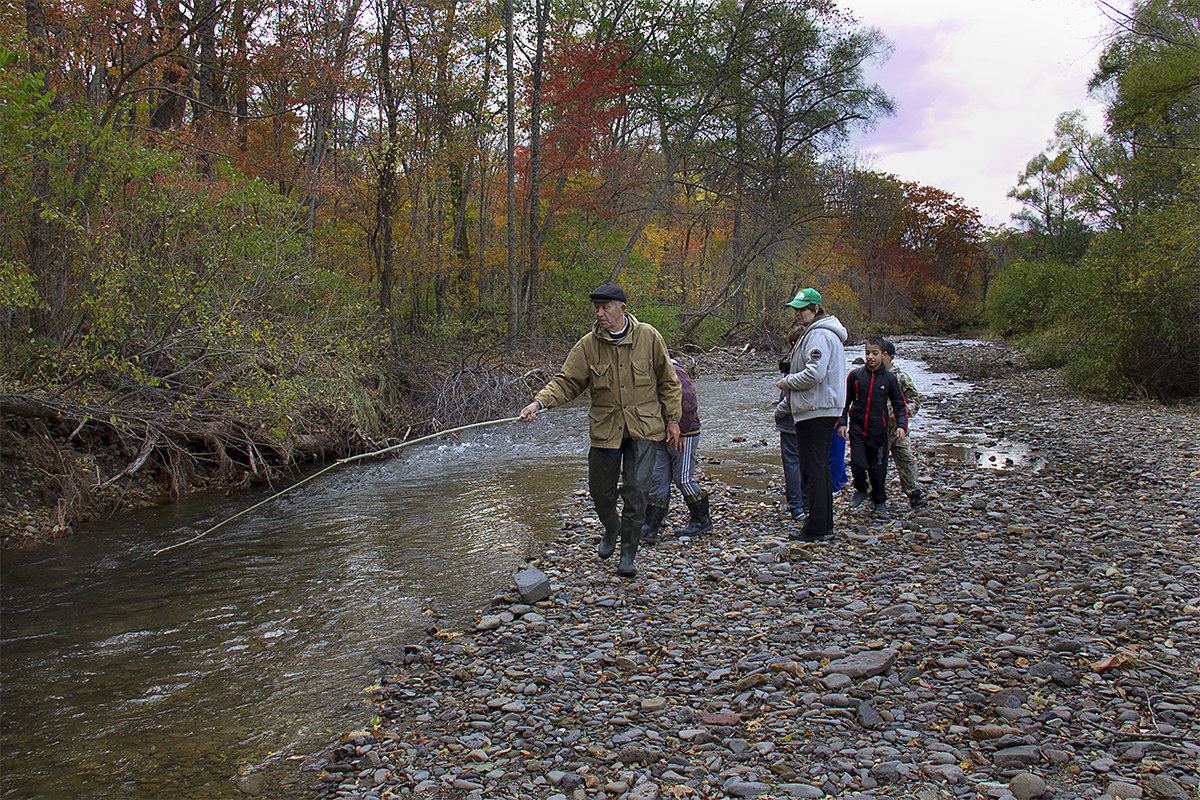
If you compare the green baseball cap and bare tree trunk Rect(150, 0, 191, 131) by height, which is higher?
bare tree trunk Rect(150, 0, 191, 131)

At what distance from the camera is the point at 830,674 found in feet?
13.5

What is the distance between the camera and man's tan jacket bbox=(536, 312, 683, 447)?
584 cm

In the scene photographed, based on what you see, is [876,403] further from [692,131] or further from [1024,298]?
[1024,298]

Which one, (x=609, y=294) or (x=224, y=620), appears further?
(x=224, y=620)

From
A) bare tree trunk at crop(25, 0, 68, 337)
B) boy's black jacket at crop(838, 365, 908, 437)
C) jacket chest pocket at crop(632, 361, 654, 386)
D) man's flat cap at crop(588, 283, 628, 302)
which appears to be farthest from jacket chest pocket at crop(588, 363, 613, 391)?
bare tree trunk at crop(25, 0, 68, 337)

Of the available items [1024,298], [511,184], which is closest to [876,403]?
[511,184]

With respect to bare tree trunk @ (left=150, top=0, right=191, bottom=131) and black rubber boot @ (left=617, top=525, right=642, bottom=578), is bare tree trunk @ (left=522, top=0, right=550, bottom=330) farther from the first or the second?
black rubber boot @ (left=617, top=525, right=642, bottom=578)

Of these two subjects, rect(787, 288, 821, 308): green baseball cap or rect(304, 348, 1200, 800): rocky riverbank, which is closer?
rect(304, 348, 1200, 800): rocky riverbank

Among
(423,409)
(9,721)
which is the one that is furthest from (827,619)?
(423,409)

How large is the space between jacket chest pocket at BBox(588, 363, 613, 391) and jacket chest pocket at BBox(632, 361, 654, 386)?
196mm

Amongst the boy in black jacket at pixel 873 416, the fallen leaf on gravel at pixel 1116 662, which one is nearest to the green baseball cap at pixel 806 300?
the boy in black jacket at pixel 873 416

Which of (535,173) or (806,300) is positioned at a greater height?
(535,173)

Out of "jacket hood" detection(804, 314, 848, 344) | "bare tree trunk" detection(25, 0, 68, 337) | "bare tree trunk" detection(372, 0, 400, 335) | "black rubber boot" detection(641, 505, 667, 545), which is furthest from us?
"bare tree trunk" detection(372, 0, 400, 335)

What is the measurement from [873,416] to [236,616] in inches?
231
